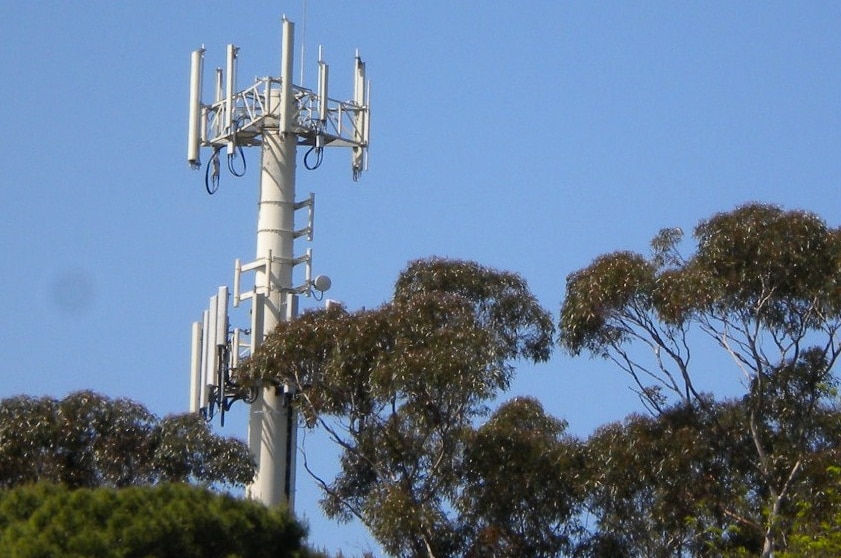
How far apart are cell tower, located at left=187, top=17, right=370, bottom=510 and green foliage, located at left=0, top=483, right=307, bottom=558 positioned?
47.0 feet

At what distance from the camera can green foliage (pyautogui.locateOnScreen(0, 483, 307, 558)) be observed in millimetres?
21656

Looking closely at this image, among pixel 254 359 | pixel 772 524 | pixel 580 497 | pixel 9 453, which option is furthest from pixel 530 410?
pixel 9 453

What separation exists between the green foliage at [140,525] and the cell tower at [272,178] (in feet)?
47.0

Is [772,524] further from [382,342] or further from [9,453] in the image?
[9,453]

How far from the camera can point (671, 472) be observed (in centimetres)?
3253

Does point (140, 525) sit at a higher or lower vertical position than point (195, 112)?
lower

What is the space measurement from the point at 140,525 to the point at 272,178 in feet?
60.0

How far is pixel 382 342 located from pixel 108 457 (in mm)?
5304

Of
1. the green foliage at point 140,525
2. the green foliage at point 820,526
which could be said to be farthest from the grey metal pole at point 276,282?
the green foliage at point 140,525

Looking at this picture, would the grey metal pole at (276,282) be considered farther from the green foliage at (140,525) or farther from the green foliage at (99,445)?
the green foliage at (140,525)

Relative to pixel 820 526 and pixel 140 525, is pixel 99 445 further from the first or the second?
pixel 820 526

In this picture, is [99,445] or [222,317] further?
[222,317]

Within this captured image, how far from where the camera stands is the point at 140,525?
22.0 meters

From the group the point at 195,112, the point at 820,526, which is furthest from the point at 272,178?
the point at 820,526
